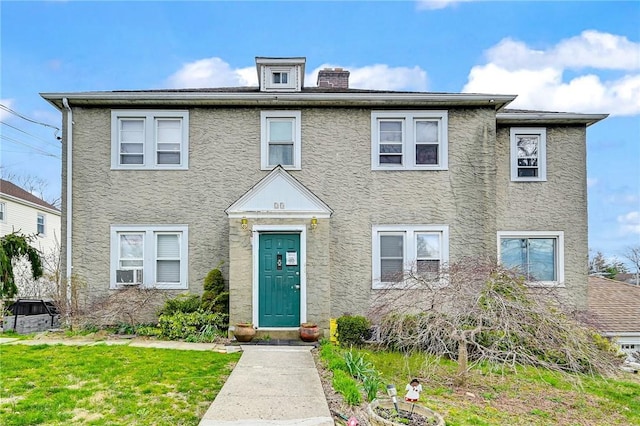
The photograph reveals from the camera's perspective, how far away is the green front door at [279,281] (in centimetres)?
1119

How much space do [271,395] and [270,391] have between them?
200mm

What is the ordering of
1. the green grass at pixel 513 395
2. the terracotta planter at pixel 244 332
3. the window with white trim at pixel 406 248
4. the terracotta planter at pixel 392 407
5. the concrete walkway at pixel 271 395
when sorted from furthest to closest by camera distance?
the window with white trim at pixel 406 248, the terracotta planter at pixel 244 332, the green grass at pixel 513 395, the concrete walkway at pixel 271 395, the terracotta planter at pixel 392 407

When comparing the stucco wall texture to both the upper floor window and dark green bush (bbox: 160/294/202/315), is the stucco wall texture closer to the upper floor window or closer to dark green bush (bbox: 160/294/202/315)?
dark green bush (bbox: 160/294/202/315)

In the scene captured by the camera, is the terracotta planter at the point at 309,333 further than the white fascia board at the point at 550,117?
No

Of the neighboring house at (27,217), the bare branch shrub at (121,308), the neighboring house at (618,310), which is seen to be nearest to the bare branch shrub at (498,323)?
the neighboring house at (618,310)

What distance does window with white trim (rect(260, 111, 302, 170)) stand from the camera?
12406mm

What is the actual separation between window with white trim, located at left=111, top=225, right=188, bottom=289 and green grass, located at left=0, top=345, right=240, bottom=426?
9.49ft

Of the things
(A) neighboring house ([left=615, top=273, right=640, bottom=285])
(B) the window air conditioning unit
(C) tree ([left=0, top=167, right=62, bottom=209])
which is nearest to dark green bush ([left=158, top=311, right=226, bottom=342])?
(B) the window air conditioning unit

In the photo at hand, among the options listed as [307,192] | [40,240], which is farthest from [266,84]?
[40,240]

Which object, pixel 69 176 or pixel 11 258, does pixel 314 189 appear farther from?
pixel 11 258

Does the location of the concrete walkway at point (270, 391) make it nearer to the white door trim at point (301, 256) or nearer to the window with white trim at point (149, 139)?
the white door trim at point (301, 256)

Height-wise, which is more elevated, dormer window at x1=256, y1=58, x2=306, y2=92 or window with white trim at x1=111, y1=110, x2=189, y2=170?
dormer window at x1=256, y1=58, x2=306, y2=92

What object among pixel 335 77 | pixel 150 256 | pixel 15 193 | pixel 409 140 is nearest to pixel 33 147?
pixel 15 193

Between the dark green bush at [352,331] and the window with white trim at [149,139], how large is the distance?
6.18 m
